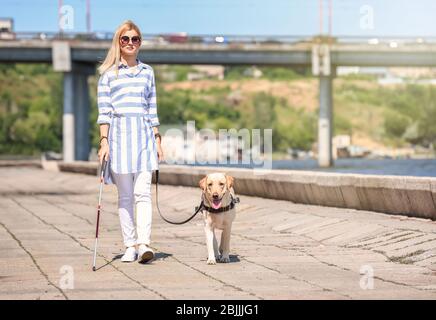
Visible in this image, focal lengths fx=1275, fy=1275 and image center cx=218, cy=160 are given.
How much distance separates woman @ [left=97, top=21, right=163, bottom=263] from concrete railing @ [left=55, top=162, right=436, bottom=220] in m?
4.33

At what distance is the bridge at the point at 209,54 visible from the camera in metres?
89.2

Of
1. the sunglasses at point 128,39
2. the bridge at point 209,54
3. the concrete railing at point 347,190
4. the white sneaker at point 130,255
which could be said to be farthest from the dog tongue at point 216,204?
the bridge at point 209,54

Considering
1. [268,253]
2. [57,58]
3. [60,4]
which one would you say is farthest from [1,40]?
[268,253]

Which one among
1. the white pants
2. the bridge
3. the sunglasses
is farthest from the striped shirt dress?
the bridge

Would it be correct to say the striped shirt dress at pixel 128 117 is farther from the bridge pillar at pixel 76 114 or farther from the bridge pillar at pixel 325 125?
the bridge pillar at pixel 325 125

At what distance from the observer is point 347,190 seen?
19109 millimetres

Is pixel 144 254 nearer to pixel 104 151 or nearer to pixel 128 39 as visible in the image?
pixel 104 151

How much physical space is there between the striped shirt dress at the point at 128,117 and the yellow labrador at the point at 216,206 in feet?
2.05

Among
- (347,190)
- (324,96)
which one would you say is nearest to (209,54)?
(324,96)

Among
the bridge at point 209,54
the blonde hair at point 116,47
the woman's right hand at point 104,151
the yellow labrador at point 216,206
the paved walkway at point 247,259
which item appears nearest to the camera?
the paved walkway at point 247,259

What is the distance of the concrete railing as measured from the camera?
53.8ft

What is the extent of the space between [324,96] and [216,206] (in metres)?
83.0

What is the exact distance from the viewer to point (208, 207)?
42.1ft

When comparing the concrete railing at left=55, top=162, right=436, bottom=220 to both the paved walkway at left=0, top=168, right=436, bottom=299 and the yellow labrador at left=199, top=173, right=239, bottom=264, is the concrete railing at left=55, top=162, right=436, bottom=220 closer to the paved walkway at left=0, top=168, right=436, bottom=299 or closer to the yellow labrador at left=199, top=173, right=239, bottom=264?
the paved walkway at left=0, top=168, right=436, bottom=299
